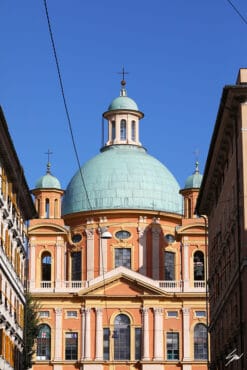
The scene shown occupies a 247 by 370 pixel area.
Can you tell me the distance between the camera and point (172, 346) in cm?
9062

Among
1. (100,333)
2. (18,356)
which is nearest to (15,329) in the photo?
(18,356)

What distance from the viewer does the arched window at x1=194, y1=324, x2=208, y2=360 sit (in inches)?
3553

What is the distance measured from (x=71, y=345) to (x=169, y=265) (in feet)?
37.3

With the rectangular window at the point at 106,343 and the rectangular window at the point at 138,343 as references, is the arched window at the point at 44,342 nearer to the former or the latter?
the rectangular window at the point at 106,343

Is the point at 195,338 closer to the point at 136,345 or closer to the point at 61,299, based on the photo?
the point at 136,345

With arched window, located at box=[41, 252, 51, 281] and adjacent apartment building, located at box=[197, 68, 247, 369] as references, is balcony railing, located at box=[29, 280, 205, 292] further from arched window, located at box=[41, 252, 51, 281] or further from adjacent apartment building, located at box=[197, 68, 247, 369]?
adjacent apartment building, located at box=[197, 68, 247, 369]

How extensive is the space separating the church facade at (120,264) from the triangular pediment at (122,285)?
83mm

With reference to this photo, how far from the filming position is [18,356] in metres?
55.2

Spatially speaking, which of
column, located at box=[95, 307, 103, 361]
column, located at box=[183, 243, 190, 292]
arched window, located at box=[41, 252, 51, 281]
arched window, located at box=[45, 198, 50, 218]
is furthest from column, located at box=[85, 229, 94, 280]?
column, located at box=[183, 243, 190, 292]

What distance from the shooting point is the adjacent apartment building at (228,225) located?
39.4 metres

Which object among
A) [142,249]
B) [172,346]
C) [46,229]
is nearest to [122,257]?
[142,249]

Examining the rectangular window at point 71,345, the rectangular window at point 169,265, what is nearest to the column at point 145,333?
the rectangular window at point 169,265

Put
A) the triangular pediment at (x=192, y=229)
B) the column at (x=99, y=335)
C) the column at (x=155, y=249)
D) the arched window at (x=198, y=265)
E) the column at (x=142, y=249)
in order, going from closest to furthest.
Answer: the column at (x=99, y=335), the column at (x=155, y=249), the column at (x=142, y=249), the triangular pediment at (x=192, y=229), the arched window at (x=198, y=265)

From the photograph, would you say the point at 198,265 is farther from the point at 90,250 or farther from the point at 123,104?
the point at 123,104
